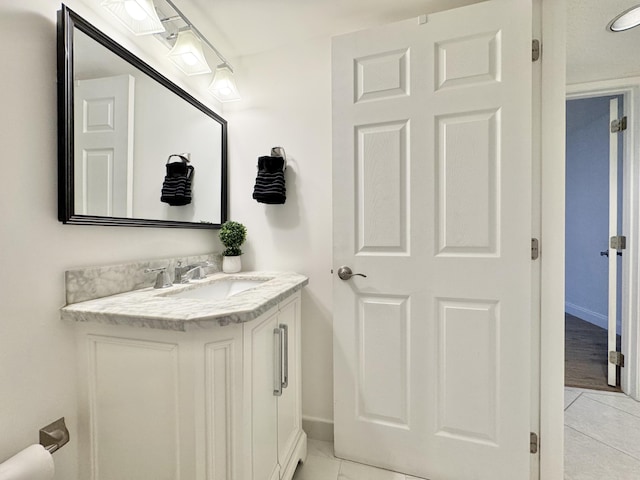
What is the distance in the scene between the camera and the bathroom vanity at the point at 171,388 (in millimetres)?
848

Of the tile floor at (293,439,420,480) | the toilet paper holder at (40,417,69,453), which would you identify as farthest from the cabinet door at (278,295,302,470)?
the toilet paper holder at (40,417,69,453)

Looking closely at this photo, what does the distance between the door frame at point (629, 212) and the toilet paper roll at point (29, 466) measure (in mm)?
3132

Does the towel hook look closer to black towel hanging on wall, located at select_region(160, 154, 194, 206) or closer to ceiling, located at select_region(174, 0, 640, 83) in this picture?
black towel hanging on wall, located at select_region(160, 154, 194, 206)

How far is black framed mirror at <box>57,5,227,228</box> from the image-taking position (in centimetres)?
95

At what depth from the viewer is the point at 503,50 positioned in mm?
1220

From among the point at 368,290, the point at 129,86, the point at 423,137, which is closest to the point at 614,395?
the point at 368,290

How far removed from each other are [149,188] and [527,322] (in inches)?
70.4

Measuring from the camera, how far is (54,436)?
35.5 inches

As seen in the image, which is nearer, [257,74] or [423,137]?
[423,137]

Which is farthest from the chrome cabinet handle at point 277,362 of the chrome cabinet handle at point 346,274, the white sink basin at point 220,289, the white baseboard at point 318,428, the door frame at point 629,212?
the door frame at point 629,212

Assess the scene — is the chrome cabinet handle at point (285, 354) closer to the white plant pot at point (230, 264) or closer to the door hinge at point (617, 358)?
the white plant pot at point (230, 264)

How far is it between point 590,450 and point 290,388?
1627 millimetres

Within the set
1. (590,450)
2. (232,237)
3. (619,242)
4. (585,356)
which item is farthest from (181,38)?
(585,356)

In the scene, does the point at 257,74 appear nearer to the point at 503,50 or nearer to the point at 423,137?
the point at 423,137
